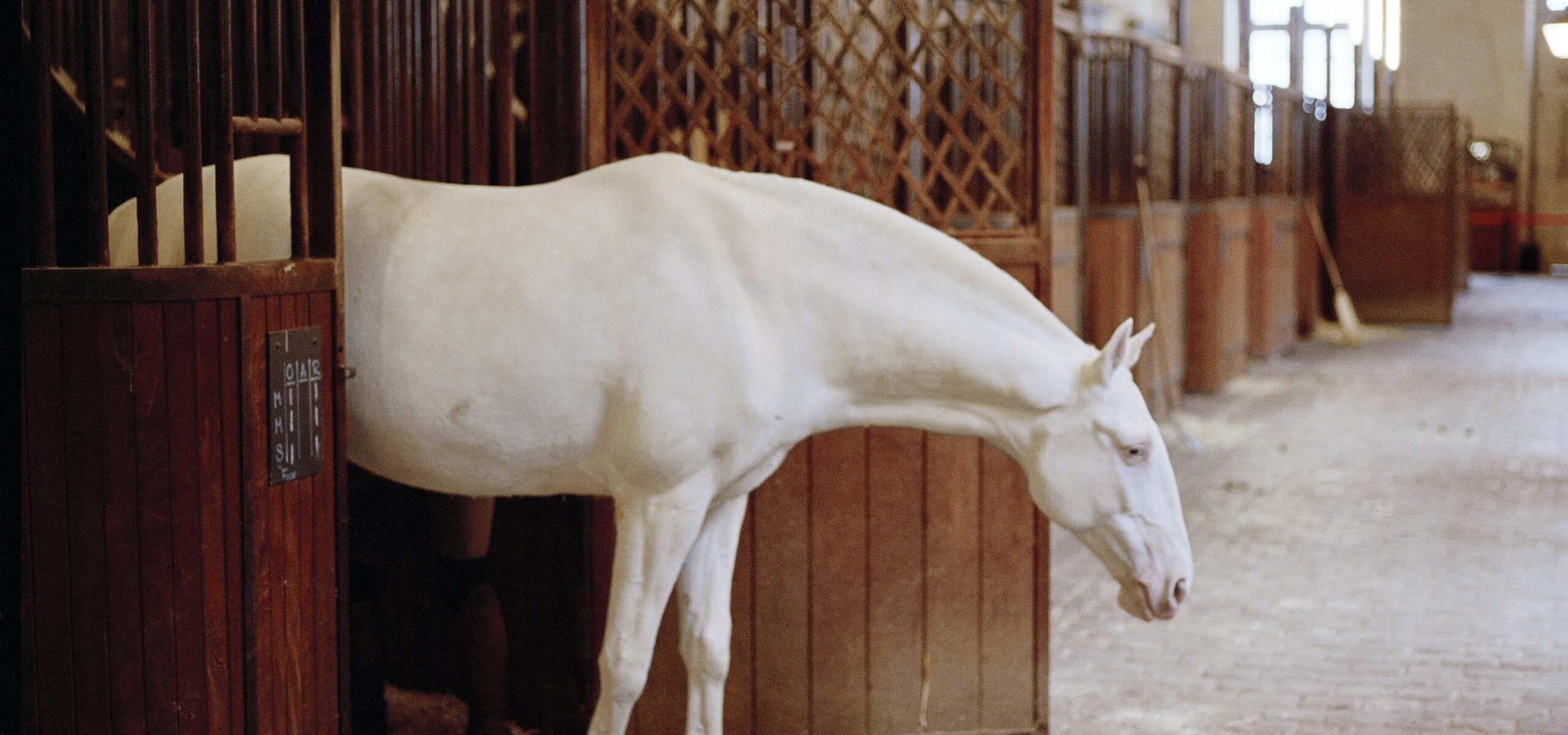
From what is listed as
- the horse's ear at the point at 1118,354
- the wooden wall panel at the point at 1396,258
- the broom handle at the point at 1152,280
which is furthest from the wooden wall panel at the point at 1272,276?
the horse's ear at the point at 1118,354

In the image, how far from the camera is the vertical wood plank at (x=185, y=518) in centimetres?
263

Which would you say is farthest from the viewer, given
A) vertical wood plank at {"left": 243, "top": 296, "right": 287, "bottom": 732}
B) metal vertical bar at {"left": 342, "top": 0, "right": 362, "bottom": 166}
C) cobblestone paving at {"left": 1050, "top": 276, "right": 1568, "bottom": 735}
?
cobblestone paving at {"left": 1050, "top": 276, "right": 1568, "bottom": 735}

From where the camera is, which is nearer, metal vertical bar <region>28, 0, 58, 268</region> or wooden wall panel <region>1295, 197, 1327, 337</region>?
metal vertical bar <region>28, 0, 58, 268</region>

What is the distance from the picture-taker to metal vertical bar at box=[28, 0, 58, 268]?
265 cm

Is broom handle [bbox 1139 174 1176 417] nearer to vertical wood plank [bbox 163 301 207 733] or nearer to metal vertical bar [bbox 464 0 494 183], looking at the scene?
metal vertical bar [bbox 464 0 494 183]

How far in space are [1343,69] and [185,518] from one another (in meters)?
25.0

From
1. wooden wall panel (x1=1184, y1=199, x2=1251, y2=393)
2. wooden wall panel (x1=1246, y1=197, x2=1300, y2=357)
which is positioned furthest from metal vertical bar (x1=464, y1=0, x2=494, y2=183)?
wooden wall panel (x1=1246, y1=197, x2=1300, y2=357)

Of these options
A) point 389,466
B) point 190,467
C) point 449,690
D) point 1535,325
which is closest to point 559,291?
point 389,466

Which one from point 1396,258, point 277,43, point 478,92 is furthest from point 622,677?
point 1396,258

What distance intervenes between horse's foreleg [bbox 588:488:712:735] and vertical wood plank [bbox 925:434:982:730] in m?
1.21

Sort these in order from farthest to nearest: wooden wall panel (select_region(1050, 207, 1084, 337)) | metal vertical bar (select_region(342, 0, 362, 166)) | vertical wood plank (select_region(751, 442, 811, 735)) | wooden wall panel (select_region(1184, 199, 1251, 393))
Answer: wooden wall panel (select_region(1184, 199, 1251, 393))
wooden wall panel (select_region(1050, 207, 1084, 337))
vertical wood plank (select_region(751, 442, 811, 735))
metal vertical bar (select_region(342, 0, 362, 166))

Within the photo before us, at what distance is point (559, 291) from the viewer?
3158 mm

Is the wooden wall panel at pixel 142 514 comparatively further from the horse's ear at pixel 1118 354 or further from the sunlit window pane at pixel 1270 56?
the sunlit window pane at pixel 1270 56

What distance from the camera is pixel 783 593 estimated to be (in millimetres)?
4199
